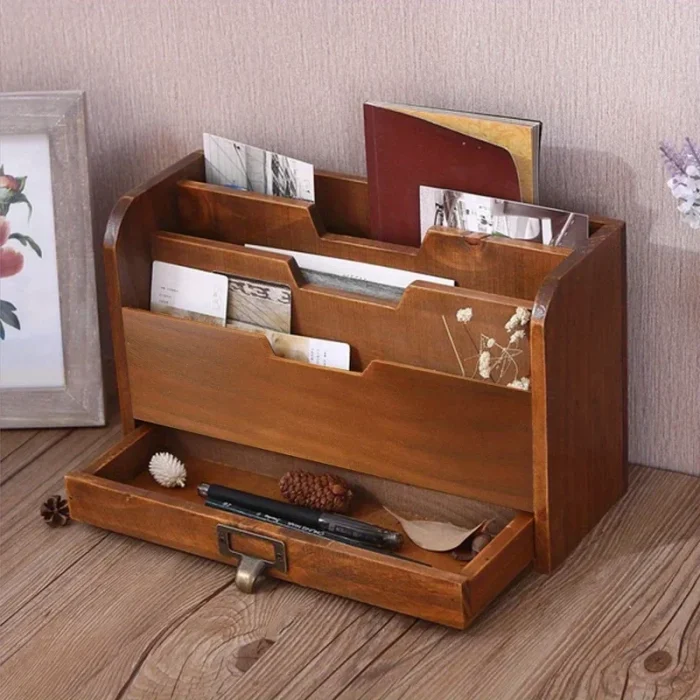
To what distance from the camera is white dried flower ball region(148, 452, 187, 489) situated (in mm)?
1113

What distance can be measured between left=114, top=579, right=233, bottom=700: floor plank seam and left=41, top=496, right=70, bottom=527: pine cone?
0.16 metres

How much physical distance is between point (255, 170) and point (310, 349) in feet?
0.56

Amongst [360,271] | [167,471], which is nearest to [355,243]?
[360,271]

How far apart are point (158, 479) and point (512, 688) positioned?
355 millimetres

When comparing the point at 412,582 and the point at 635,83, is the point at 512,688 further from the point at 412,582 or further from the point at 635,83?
the point at 635,83

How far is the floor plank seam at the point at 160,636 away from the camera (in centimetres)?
93

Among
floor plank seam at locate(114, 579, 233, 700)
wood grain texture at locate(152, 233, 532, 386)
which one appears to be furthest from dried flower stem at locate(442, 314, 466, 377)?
floor plank seam at locate(114, 579, 233, 700)

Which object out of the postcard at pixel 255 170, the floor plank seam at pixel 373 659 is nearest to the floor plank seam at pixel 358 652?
the floor plank seam at pixel 373 659

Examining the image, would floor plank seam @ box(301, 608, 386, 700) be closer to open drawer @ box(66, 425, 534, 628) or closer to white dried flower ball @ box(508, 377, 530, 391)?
open drawer @ box(66, 425, 534, 628)

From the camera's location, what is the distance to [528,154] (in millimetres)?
1005

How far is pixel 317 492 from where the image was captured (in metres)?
1.06

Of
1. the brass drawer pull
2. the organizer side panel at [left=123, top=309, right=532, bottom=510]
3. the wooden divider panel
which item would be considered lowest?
the brass drawer pull

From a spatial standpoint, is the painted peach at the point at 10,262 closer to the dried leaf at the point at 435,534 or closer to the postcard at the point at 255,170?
the postcard at the point at 255,170

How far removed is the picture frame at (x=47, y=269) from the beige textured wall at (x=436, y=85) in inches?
3.4
